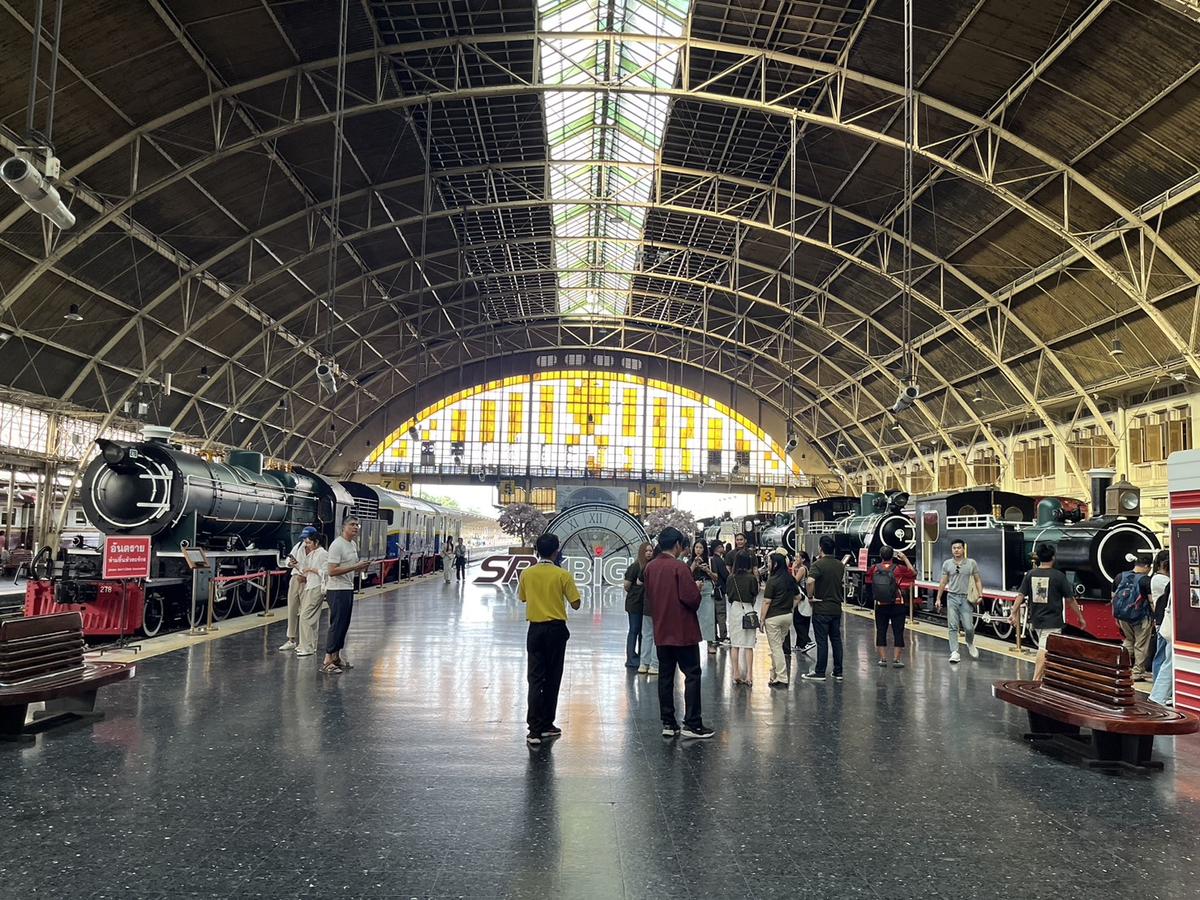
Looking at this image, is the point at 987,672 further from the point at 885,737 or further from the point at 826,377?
the point at 826,377

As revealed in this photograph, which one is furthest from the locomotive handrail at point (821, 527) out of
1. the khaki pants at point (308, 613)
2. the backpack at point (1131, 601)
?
the khaki pants at point (308, 613)

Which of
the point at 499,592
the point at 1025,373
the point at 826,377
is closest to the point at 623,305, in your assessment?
the point at 826,377

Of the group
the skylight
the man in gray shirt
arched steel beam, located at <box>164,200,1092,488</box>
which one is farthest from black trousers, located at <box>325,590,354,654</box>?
arched steel beam, located at <box>164,200,1092,488</box>

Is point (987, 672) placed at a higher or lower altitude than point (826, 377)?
lower

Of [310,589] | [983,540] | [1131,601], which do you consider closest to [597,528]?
[983,540]

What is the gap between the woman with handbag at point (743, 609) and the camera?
9.61m

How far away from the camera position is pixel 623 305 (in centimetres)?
4875

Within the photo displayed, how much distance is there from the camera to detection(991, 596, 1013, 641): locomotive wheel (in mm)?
15656

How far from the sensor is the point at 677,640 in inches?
274

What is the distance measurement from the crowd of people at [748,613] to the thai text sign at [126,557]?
683 centimetres

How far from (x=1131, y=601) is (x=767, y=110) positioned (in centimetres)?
1530

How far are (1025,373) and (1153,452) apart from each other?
19.0 ft

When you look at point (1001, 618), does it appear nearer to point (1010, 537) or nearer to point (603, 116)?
point (1010, 537)

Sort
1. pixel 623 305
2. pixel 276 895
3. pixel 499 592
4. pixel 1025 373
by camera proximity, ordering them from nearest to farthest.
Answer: pixel 276 895 → pixel 499 592 → pixel 1025 373 → pixel 623 305
